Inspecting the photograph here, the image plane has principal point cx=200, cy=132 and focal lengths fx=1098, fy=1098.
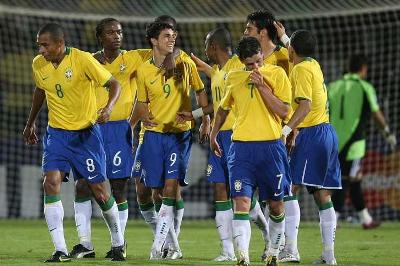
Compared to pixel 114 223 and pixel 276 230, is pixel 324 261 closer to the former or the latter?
pixel 276 230

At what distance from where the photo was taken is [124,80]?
10344 mm

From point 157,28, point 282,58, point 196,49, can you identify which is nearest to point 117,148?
point 157,28

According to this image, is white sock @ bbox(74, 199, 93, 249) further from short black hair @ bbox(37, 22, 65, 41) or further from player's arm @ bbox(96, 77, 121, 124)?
short black hair @ bbox(37, 22, 65, 41)

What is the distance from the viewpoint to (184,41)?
62.2 ft

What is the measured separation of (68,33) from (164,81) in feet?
30.3

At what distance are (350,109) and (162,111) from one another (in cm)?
585

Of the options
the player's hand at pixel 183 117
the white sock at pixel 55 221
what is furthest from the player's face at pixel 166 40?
the white sock at pixel 55 221

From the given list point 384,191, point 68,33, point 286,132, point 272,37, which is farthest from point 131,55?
point 68,33

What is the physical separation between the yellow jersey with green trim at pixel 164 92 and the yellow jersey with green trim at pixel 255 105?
1.49 metres

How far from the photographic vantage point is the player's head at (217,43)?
32.1 feet

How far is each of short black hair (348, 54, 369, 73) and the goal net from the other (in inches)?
34.8

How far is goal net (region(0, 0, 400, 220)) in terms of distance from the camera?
16.6 meters

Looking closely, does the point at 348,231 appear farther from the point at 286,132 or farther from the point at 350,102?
the point at 286,132

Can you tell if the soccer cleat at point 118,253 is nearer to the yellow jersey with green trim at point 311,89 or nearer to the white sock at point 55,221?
the white sock at point 55,221
